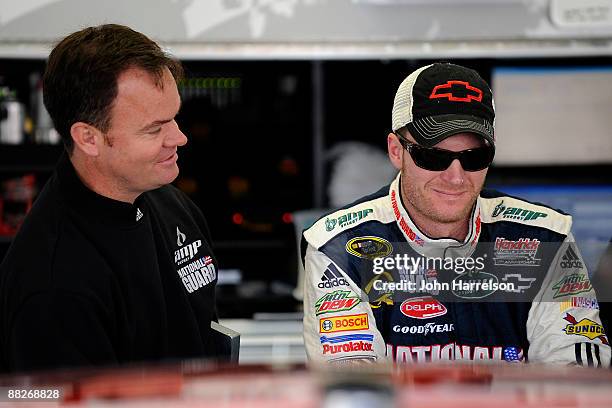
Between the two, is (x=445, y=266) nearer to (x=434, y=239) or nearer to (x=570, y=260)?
(x=434, y=239)

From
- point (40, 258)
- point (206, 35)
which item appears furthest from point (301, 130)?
point (40, 258)

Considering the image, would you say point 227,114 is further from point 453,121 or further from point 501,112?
point 453,121

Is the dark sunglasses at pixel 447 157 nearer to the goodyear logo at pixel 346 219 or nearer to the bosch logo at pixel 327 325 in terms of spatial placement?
the goodyear logo at pixel 346 219

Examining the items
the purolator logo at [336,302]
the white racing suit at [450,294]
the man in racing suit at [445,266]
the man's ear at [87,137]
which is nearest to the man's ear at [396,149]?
the man in racing suit at [445,266]

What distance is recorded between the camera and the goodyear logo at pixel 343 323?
1740 millimetres

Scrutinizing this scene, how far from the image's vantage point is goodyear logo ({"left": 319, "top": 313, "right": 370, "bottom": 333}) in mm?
1740

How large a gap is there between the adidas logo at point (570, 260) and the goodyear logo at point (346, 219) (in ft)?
1.43

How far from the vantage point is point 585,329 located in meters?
1.77

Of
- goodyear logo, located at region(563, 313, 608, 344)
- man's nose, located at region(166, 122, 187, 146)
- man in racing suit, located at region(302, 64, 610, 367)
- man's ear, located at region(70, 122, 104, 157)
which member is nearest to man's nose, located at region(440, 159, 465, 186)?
man in racing suit, located at region(302, 64, 610, 367)

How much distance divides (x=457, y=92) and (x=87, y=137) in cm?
82

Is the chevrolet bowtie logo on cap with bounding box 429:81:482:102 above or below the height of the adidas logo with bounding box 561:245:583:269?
above

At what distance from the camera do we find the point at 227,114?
431 centimetres

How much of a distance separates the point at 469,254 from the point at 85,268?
2.65ft

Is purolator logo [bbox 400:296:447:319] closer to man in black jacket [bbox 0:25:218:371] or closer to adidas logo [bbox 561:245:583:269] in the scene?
adidas logo [bbox 561:245:583:269]
